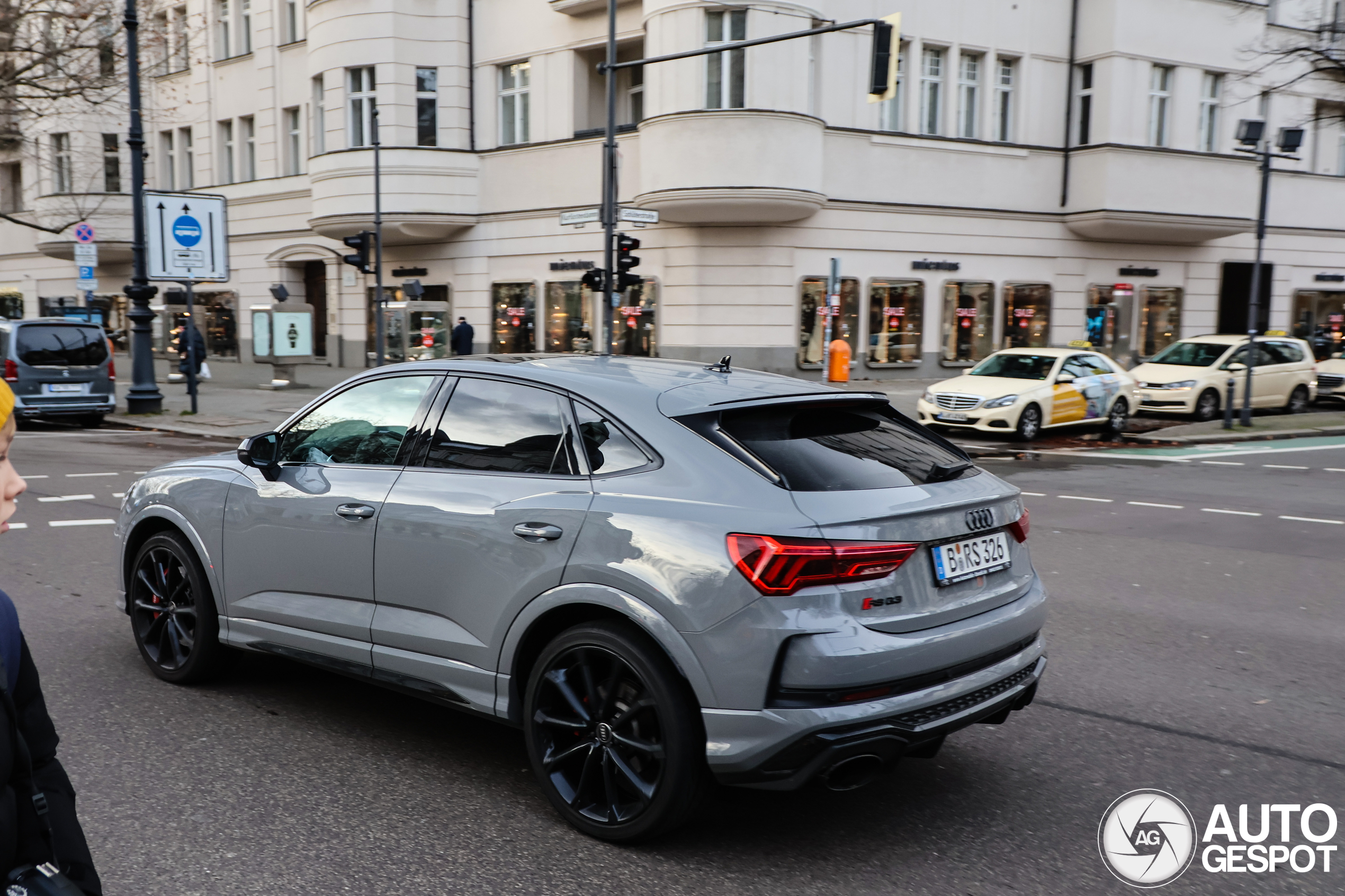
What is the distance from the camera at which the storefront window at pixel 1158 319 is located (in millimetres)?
30953

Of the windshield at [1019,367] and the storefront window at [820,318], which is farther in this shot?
the storefront window at [820,318]

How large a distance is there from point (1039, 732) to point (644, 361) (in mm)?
2165

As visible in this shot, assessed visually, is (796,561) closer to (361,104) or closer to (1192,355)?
(1192,355)

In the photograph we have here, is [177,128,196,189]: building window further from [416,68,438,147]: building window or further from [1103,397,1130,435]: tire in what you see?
[1103,397,1130,435]: tire

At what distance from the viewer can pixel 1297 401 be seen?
23531mm

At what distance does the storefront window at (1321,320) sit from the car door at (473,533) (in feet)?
115

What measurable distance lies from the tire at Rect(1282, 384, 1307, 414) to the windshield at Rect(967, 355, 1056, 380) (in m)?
7.57

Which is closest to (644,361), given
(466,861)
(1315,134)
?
(466,861)

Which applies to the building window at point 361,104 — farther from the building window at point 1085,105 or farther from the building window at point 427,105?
the building window at point 1085,105

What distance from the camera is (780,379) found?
14.3 ft

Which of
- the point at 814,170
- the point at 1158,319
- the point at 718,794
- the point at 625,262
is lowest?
the point at 718,794

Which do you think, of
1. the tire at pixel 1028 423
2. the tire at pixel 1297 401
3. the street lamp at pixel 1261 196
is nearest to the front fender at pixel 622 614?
the tire at pixel 1028 423

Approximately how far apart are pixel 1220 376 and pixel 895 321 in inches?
316

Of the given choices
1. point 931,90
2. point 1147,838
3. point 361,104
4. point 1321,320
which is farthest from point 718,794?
point 1321,320
